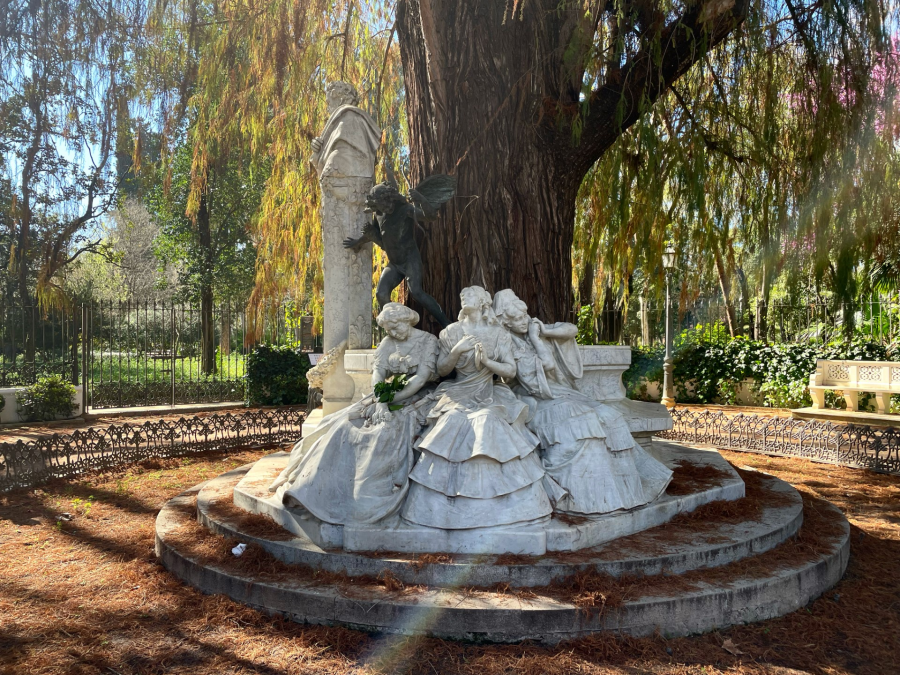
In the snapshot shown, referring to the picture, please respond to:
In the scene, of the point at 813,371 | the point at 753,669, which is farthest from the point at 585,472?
the point at 813,371

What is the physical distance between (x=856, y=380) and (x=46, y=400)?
13.7 meters

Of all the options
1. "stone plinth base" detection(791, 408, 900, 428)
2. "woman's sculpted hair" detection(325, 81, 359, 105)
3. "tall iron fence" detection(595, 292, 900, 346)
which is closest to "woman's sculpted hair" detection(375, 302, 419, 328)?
"woman's sculpted hair" detection(325, 81, 359, 105)

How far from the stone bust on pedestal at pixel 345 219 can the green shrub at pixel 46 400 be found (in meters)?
7.78

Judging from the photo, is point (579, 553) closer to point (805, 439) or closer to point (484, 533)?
point (484, 533)

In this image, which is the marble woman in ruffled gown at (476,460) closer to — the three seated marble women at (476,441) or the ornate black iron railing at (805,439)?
the three seated marble women at (476,441)

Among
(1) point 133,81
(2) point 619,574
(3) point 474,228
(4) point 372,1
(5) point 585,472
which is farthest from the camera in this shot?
(4) point 372,1

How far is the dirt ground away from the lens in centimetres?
321

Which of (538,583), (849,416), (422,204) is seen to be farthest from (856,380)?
(538,583)

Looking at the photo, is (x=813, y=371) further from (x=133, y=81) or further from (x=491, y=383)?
(x=133, y=81)

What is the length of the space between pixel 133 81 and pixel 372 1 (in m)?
4.78

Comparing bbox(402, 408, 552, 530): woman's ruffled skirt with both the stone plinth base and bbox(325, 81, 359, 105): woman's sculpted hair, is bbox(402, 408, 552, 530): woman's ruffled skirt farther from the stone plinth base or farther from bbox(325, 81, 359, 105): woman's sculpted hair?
the stone plinth base

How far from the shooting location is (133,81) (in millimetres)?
5363

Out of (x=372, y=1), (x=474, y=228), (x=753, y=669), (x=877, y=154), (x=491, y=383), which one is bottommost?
(x=753, y=669)

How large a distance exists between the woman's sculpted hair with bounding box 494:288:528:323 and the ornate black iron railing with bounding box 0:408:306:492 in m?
5.64
